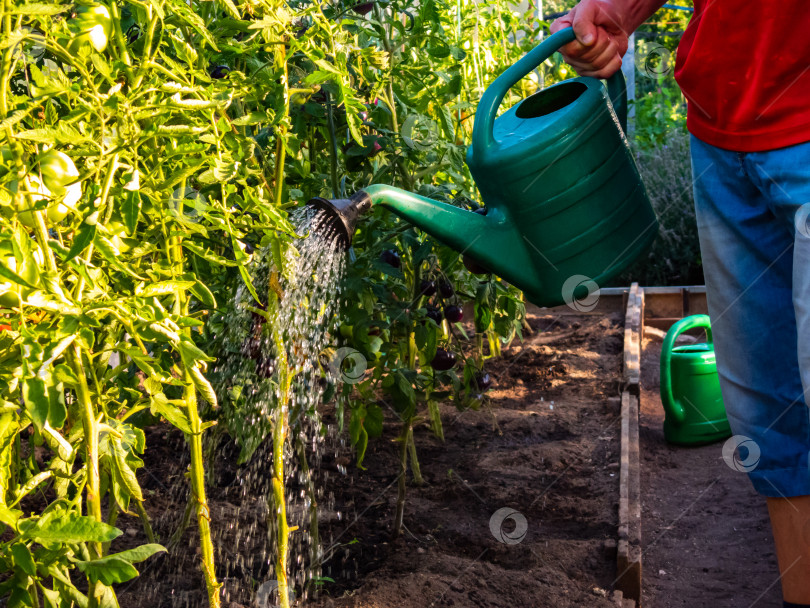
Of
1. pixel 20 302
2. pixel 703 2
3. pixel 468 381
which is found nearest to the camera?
pixel 20 302

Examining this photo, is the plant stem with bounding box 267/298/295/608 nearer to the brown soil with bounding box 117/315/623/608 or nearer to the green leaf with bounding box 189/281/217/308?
the green leaf with bounding box 189/281/217/308

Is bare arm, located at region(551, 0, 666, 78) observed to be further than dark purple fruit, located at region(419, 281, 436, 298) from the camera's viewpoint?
No

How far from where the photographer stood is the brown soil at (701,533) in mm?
2111

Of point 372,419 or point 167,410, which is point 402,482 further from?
point 167,410

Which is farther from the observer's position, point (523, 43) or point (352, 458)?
point (523, 43)

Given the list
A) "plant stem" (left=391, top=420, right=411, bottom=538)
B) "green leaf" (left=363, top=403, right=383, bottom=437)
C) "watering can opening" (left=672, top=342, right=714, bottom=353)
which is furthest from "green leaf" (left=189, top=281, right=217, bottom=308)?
"watering can opening" (left=672, top=342, right=714, bottom=353)

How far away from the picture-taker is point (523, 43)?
396 cm

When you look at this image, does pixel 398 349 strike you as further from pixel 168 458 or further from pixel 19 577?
pixel 19 577

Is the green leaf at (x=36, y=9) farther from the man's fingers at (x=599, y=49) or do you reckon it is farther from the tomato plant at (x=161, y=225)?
the man's fingers at (x=599, y=49)

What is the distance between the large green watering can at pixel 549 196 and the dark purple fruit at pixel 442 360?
49cm

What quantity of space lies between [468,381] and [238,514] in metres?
0.72

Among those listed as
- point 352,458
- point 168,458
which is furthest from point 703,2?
point 168,458

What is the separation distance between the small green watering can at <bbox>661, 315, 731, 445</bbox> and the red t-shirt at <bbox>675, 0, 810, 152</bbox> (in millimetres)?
1606

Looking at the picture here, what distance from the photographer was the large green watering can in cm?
156
